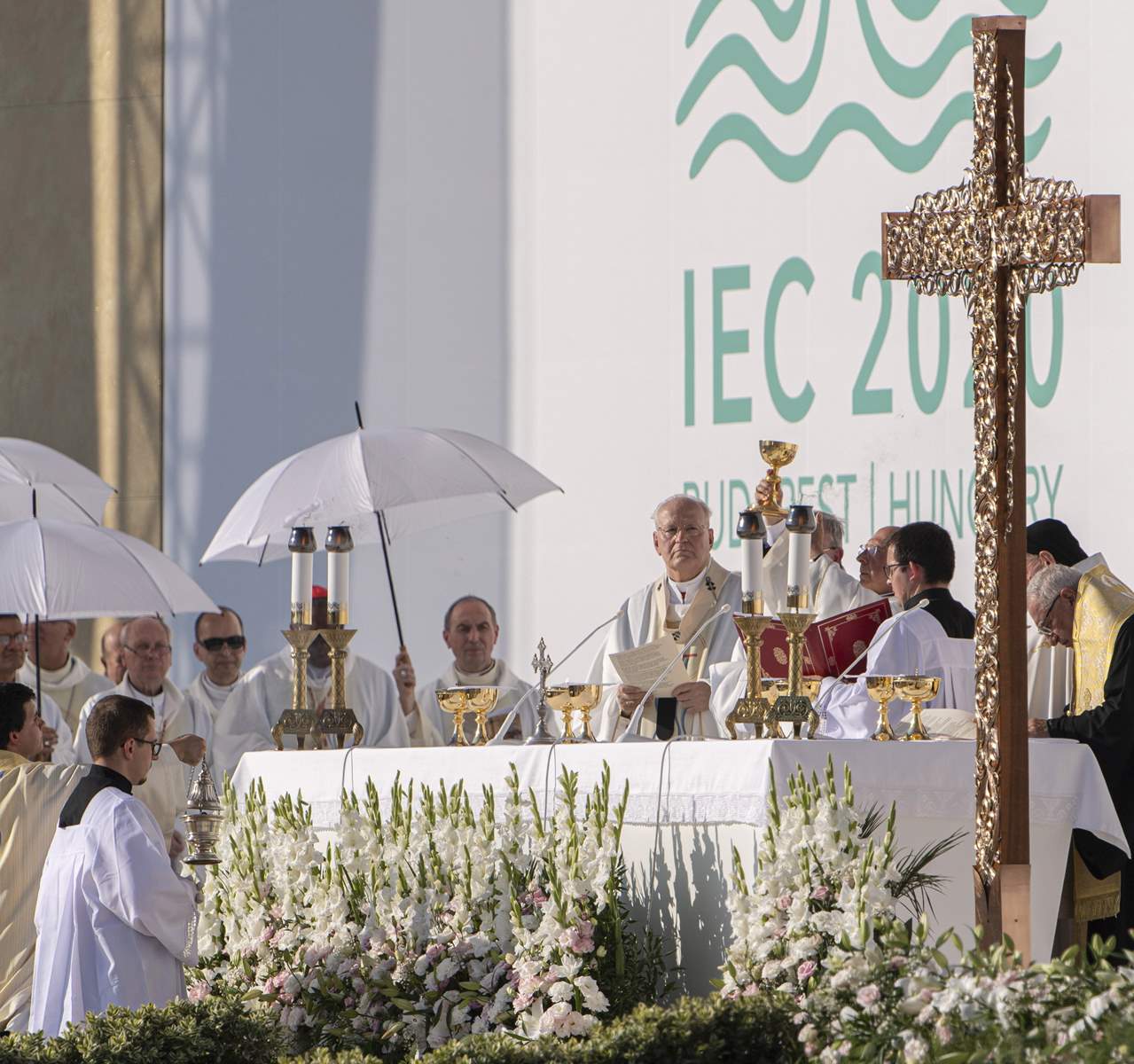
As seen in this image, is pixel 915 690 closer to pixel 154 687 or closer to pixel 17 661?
pixel 154 687

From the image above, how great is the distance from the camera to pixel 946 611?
728cm

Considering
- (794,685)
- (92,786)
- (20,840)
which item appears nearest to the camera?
(794,685)

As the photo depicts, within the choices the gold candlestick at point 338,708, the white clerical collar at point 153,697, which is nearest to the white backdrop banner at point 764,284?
the white clerical collar at point 153,697

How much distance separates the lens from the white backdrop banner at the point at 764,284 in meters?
10.4

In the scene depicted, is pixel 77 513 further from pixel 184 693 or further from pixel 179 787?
pixel 179 787

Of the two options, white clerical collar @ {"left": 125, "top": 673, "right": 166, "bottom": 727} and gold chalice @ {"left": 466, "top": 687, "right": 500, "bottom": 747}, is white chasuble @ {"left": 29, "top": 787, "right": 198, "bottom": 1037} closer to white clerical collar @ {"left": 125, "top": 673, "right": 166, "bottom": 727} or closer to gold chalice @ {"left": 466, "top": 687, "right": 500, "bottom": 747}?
gold chalice @ {"left": 466, "top": 687, "right": 500, "bottom": 747}

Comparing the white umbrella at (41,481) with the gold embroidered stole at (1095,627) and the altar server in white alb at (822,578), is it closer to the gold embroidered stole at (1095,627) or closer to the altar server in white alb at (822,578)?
the altar server in white alb at (822,578)

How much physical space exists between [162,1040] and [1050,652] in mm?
3674

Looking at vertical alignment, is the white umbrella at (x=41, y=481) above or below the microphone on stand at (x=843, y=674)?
above

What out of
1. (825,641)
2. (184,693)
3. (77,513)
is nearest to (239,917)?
(825,641)

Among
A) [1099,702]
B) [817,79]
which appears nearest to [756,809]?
[1099,702]

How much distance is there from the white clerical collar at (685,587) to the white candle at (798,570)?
202 cm

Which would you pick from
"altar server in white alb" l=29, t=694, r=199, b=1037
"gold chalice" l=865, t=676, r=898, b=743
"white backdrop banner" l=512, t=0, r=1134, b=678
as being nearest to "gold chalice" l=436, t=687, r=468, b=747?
"altar server in white alb" l=29, t=694, r=199, b=1037

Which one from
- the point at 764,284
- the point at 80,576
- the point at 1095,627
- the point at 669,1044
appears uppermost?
the point at 764,284
